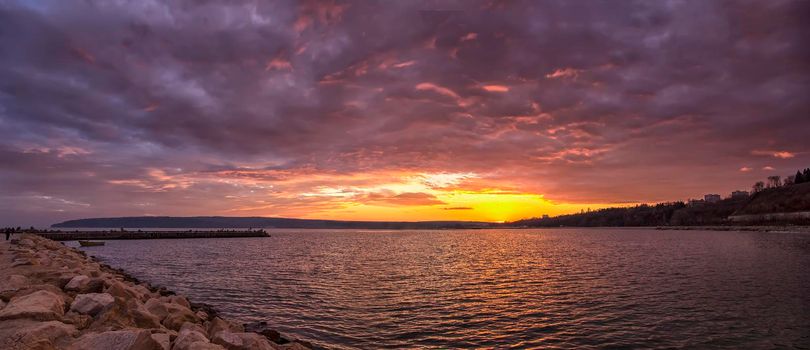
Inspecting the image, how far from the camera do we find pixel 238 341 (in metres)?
11.9

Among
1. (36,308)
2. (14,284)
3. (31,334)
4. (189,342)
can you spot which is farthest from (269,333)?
(31,334)

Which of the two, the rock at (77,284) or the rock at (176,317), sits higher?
the rock at (77,284)

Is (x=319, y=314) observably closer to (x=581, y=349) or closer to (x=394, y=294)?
(x=394, y=294)

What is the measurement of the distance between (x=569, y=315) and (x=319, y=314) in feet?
41.8

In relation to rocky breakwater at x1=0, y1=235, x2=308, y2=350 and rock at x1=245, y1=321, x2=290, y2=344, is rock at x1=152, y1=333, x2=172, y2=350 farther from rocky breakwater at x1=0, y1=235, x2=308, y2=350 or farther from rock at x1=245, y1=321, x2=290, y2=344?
rock at x1=245, y1=321, x2=290, y2=344

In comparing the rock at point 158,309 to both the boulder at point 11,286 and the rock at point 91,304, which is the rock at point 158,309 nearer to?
the rock at point 91,304

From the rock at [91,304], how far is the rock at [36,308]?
40 cm

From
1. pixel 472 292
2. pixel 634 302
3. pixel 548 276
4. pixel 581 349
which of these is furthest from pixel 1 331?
pixel 548 276

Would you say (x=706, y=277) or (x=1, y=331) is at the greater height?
(x=1, y=331)

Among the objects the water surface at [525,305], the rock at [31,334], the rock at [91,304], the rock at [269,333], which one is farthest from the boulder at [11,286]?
the water surface at [525,305]

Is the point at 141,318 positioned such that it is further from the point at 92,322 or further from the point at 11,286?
the point at 11,286

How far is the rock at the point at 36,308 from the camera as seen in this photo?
10019 mm

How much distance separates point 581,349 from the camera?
15.6m

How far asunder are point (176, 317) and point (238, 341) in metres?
3.99
